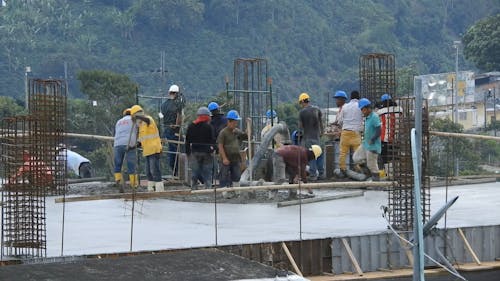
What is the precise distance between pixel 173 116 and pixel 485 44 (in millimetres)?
62754

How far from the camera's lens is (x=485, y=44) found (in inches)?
3403

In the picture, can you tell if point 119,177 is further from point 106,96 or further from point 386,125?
point 106,96

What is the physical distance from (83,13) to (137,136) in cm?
7644

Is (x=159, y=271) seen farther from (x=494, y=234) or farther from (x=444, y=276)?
(x=494, y=234)

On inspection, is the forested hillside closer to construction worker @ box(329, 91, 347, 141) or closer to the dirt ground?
construction worker @ box(329, 91, 347, 141)

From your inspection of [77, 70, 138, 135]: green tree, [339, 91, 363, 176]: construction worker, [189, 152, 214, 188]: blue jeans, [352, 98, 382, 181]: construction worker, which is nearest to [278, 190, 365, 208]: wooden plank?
[352, 98, 382, 181]: construction worker

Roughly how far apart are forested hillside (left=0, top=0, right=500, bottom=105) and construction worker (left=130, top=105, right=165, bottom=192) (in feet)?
208

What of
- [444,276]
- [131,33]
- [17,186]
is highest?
[131,33]

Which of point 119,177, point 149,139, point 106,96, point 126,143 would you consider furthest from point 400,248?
point 106,96

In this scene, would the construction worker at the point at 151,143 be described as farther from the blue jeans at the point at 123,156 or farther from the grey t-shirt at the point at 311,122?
the grey t-shirt at the point at 311,122

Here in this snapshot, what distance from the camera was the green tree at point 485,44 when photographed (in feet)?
281

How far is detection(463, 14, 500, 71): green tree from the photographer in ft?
281

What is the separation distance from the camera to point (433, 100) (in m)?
77.9

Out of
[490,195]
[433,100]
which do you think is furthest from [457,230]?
[433,100]
